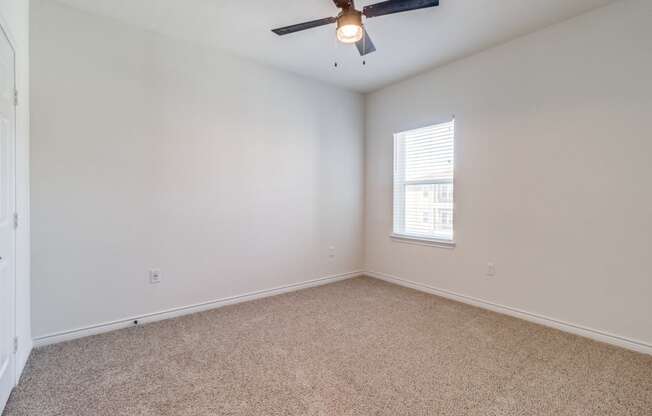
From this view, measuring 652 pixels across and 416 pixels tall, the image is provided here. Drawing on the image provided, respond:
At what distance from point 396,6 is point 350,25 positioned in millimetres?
301

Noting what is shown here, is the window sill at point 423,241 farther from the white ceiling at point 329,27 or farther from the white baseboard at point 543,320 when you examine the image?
the white ceiling at point 329,27

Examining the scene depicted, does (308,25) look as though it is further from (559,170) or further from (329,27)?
(559,170)

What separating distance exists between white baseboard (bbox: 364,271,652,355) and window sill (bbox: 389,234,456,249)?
1.62 feet

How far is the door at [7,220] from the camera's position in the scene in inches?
64.7

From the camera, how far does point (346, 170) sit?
4.29 m

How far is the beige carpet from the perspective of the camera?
1.68 metres

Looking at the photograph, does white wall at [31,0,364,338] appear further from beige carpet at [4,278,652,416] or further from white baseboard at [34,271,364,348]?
beige carpet at [4,278,652,416]

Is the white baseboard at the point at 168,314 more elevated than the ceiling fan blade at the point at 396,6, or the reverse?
the ceiling fan blade at the point at 396,6

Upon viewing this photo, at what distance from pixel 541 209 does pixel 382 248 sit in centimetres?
196

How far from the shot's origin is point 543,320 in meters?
2.75

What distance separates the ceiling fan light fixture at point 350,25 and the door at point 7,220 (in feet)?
6.08

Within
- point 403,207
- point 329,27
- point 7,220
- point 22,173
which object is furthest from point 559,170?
point 22,173

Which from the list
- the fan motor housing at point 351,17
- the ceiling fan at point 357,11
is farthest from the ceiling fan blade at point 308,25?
the fan motor housing at point 351,17

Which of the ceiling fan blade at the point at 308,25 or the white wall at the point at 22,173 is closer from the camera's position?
the white wall at the point at 22,173
